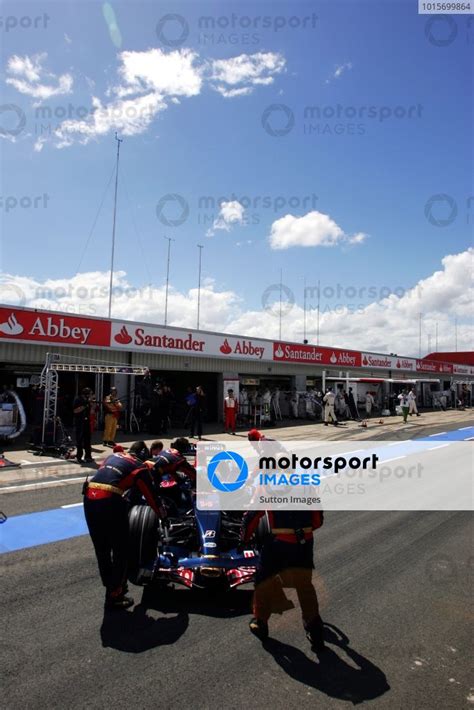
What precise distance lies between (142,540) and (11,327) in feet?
40.3

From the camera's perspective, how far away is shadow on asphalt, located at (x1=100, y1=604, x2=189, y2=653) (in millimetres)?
3830

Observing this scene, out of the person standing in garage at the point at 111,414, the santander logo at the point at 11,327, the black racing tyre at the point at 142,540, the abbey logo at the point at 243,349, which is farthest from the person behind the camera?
the abbey logo at the point at 243,349

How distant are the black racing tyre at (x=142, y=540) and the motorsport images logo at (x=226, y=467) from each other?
2.73 feet

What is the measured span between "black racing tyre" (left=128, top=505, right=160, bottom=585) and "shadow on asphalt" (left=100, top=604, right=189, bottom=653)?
458 millimetres

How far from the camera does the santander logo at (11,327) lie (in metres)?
15.0

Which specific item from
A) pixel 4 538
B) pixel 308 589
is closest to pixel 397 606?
pixel 308 589

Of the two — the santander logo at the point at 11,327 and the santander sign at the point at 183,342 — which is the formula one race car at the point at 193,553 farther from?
the santander sign at the point at 183,342

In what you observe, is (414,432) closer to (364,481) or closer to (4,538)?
(364,481)

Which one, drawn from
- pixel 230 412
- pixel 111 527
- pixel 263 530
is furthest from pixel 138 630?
pixel 230 412

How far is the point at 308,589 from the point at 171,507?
2378 millimetres

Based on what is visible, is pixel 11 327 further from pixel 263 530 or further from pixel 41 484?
pixel 263 530

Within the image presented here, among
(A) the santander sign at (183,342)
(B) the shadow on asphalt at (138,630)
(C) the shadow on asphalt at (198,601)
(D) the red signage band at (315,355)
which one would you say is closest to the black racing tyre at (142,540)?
(C) the shadow on asphalt at (198,601)

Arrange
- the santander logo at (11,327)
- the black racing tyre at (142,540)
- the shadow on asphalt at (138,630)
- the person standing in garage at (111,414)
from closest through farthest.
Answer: the shadow on asphalt at (138,630), the black racing tyre at (142,540), the person standing in garage at (111,414), the santander logo at (11,327)

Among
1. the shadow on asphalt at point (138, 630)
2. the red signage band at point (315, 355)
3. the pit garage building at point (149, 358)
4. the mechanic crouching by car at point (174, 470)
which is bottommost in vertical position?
the shadow on asphalt at point (138, 630)
